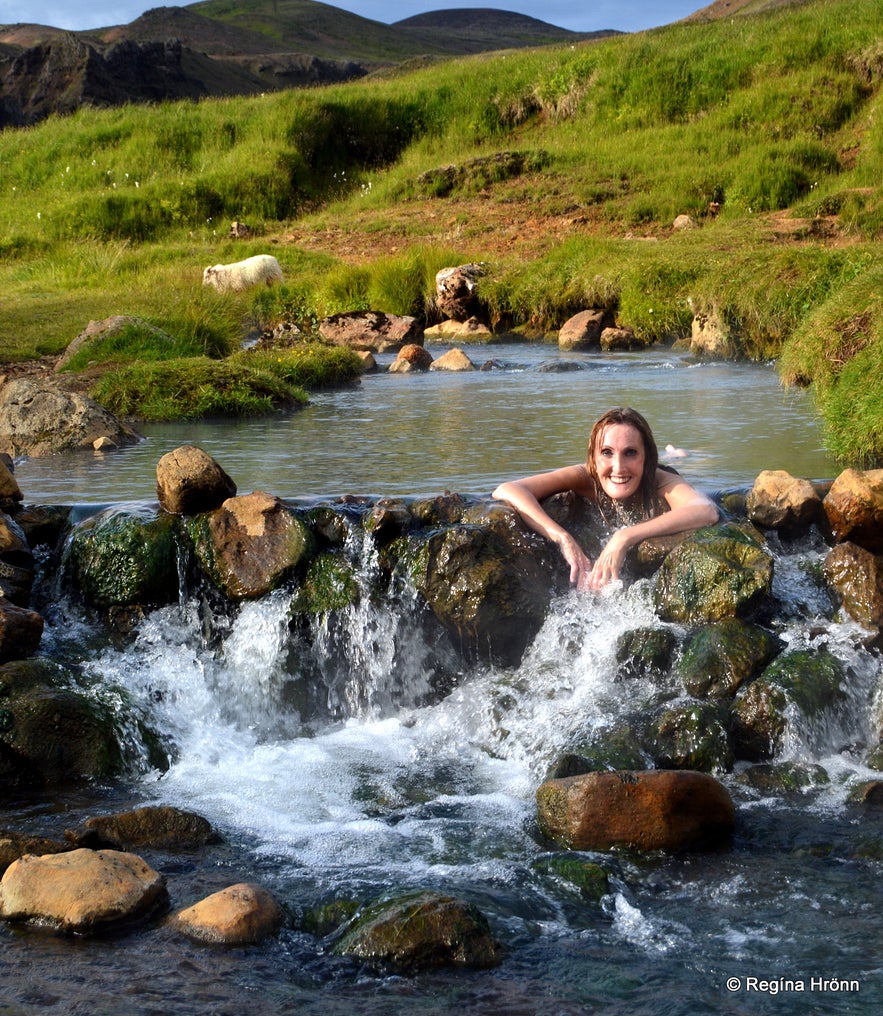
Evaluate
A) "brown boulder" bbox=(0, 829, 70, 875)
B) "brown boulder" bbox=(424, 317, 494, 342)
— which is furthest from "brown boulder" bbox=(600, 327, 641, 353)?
"brown boulder" bbox=(0, 829, 70, 875)

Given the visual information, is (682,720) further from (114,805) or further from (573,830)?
(114,805)

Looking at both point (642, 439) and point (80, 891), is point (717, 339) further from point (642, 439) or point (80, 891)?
point (80, 891)

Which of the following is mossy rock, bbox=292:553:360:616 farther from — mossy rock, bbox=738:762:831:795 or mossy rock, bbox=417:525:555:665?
mossy rock, bbox=738:762:831:795

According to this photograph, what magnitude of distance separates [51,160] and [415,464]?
24.3m

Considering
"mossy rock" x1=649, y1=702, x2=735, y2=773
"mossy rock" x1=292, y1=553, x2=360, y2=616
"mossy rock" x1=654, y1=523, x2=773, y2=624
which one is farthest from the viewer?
"mossy rock" x1=292, y1=553, x2=360, y2=616

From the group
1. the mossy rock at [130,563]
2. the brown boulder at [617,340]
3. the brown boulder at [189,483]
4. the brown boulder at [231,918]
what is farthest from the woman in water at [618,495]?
the brown boulder at [617,340]

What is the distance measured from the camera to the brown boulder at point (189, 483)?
601cm

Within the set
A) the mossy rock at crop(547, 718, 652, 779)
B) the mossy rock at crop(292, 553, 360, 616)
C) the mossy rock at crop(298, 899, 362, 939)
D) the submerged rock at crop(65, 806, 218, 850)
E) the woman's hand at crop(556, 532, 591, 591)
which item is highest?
the woman's hand at crop(556, 532, 591, 591)

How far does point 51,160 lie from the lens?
28969 millimetres

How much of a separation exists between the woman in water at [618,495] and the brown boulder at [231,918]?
238 centimetres

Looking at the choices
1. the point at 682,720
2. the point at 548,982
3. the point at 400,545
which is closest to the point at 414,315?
the point at 400,545

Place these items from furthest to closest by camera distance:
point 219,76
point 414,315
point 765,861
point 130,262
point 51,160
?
point 219,76 < point 51,160 < point 130,262 < point 414,315 < point 765,861

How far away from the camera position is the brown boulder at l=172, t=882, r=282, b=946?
141 inches

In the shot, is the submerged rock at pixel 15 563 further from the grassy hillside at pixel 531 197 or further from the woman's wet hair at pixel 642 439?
the grassy hillside at pixel 531 197
